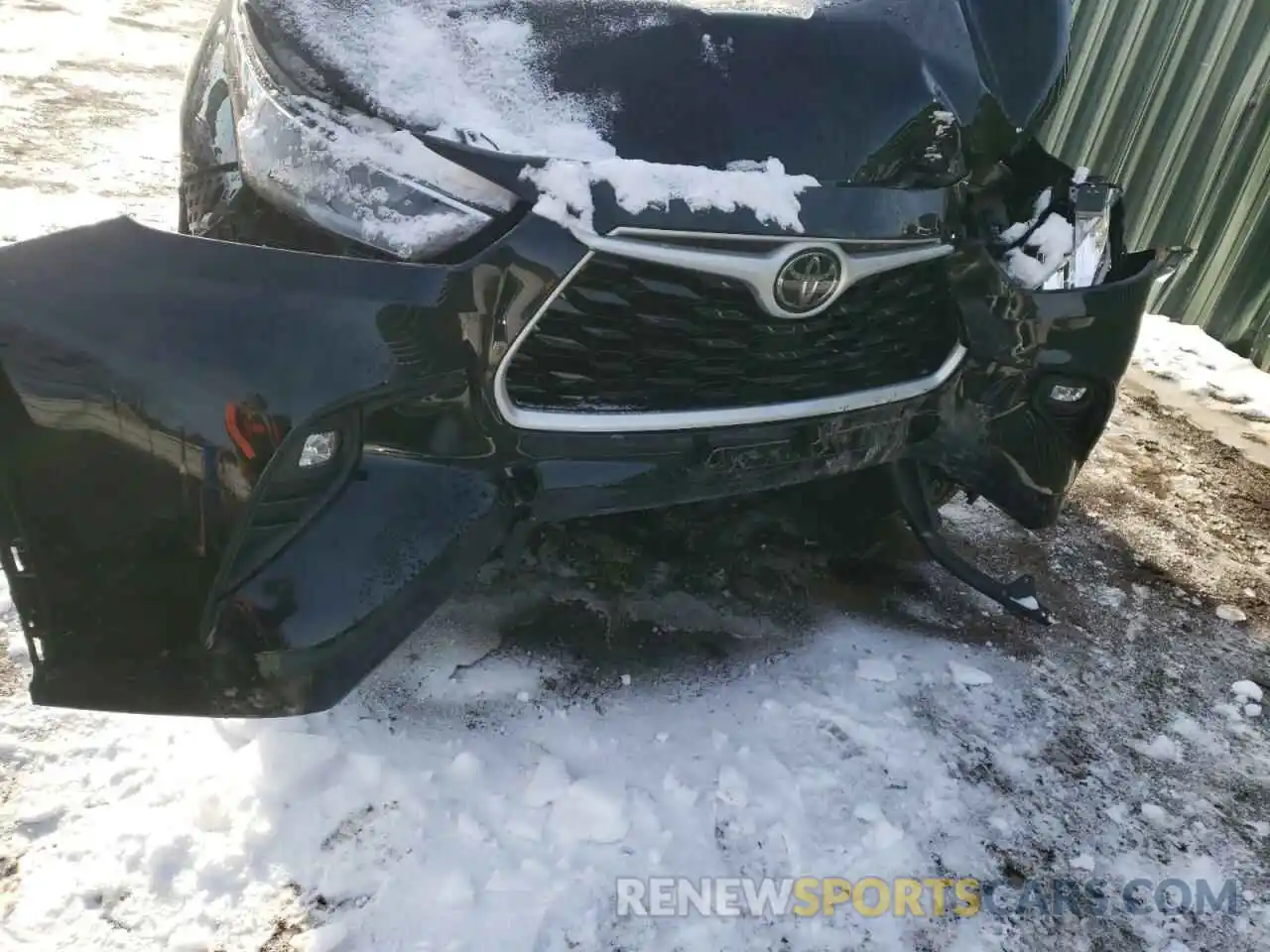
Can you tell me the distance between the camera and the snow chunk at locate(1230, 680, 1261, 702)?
2693 mm

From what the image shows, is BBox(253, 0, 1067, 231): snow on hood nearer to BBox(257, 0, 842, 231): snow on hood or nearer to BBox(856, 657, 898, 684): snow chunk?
BBox(257, 0, 842, 231): snow on hood

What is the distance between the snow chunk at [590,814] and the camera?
6.47ft

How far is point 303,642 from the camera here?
1.70 meters

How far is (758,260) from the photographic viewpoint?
1812 mm

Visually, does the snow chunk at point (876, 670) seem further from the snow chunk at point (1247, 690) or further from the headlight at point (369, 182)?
the headlight at point (369, 182)

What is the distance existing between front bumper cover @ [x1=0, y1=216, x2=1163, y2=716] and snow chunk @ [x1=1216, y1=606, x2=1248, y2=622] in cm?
207

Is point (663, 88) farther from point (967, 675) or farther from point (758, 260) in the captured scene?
point (967, 675)

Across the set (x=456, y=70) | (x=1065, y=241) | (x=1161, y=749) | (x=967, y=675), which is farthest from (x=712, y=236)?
(x=1161, y=749)

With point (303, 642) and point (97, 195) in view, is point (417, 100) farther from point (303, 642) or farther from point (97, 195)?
point (97, 195)

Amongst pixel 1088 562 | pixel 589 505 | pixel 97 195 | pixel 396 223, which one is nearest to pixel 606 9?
pixel 396 223

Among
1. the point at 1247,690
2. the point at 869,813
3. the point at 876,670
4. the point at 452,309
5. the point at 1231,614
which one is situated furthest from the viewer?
the point at 1231,614

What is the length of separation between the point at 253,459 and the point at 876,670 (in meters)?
1.64

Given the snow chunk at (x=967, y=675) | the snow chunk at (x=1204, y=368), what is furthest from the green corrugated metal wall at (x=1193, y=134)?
the snow chunk at (x=967, y=675)

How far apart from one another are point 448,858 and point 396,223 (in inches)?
47.7
